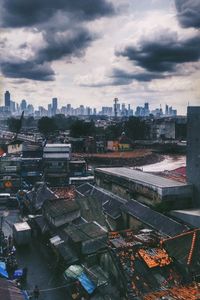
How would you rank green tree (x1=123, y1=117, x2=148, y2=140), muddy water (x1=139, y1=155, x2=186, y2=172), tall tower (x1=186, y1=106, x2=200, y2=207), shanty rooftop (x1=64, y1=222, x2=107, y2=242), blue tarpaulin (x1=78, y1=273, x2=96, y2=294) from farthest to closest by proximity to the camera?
green tree (x1=123, y1=117, x2=148, y2=140) → muddy water (x1=139, y1=155, x2=186, y2=172) → tall tower (x1=186, y1=106, x2=200, y2=207) → shanty rooftop (x1=64, y1=222, x2=107, y2=242) → blue tarpaulin (x1=78, y1=273, x2=96, y2=294)

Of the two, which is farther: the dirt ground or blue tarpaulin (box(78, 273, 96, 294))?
the dirt ground

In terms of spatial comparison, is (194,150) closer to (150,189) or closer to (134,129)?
(150,189)

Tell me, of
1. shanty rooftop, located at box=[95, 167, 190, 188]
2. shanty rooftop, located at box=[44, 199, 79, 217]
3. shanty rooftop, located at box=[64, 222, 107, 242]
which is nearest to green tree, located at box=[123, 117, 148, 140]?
shanty rooftop, located at box=[95, 167, 190, 188]

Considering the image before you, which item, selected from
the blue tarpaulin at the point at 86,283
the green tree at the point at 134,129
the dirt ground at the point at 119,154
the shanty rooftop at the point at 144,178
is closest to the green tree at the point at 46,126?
the green tree at the point at 134,129

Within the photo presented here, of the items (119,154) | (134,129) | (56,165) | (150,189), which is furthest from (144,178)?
(134,129)

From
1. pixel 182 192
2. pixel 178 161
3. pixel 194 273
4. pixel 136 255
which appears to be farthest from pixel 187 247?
pixel 178 161

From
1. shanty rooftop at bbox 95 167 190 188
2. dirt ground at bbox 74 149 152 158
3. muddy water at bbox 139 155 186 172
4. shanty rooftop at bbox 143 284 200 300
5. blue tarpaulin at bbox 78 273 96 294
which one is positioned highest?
shanty rooftop at bbox 95 167 190 188

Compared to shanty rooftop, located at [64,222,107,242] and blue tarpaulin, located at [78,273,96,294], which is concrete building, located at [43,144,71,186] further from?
blue tarpaulin, located at [78,273,96,294]

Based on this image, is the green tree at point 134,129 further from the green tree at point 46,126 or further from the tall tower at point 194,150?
the tall tower at point 194,150
